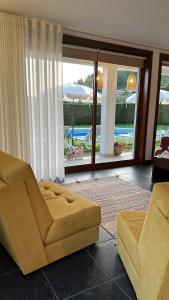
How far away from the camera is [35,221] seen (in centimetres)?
163

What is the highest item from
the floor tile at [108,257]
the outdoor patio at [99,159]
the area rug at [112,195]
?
the outdoor patio at [99,159]

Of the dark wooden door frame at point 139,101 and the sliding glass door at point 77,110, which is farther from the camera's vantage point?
the sliding glass door at point 77,110

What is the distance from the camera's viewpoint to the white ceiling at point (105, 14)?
2.75 m

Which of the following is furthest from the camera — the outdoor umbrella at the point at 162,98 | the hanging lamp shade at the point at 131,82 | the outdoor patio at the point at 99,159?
the outdoor umbrella at the point at 162,98

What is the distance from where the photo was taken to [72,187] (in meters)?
3.58

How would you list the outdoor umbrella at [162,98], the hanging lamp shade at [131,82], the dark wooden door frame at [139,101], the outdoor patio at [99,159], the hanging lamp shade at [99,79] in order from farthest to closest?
the outdoor umbrella at [162,98]
the hanging lamp shade at [131,82]
the outdoor patio at [99,159]
the hanging lamp shade at [99,79]
the dark wooden door frame at [139,101]

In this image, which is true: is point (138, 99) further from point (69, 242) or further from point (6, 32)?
point (69, 242)

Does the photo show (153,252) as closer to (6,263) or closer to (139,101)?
(6,263)

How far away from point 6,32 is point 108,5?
54.9 inches

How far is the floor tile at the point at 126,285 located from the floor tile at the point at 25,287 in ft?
1.58

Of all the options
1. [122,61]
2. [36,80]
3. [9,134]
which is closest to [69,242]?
[9,134]

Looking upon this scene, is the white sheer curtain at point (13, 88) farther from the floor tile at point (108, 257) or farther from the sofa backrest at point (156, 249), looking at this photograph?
the sofa backrest at point (156, 249)

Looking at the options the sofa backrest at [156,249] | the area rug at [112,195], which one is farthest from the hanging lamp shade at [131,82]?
the sofa backrest at [156,249]

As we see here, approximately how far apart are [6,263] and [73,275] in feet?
1.89
